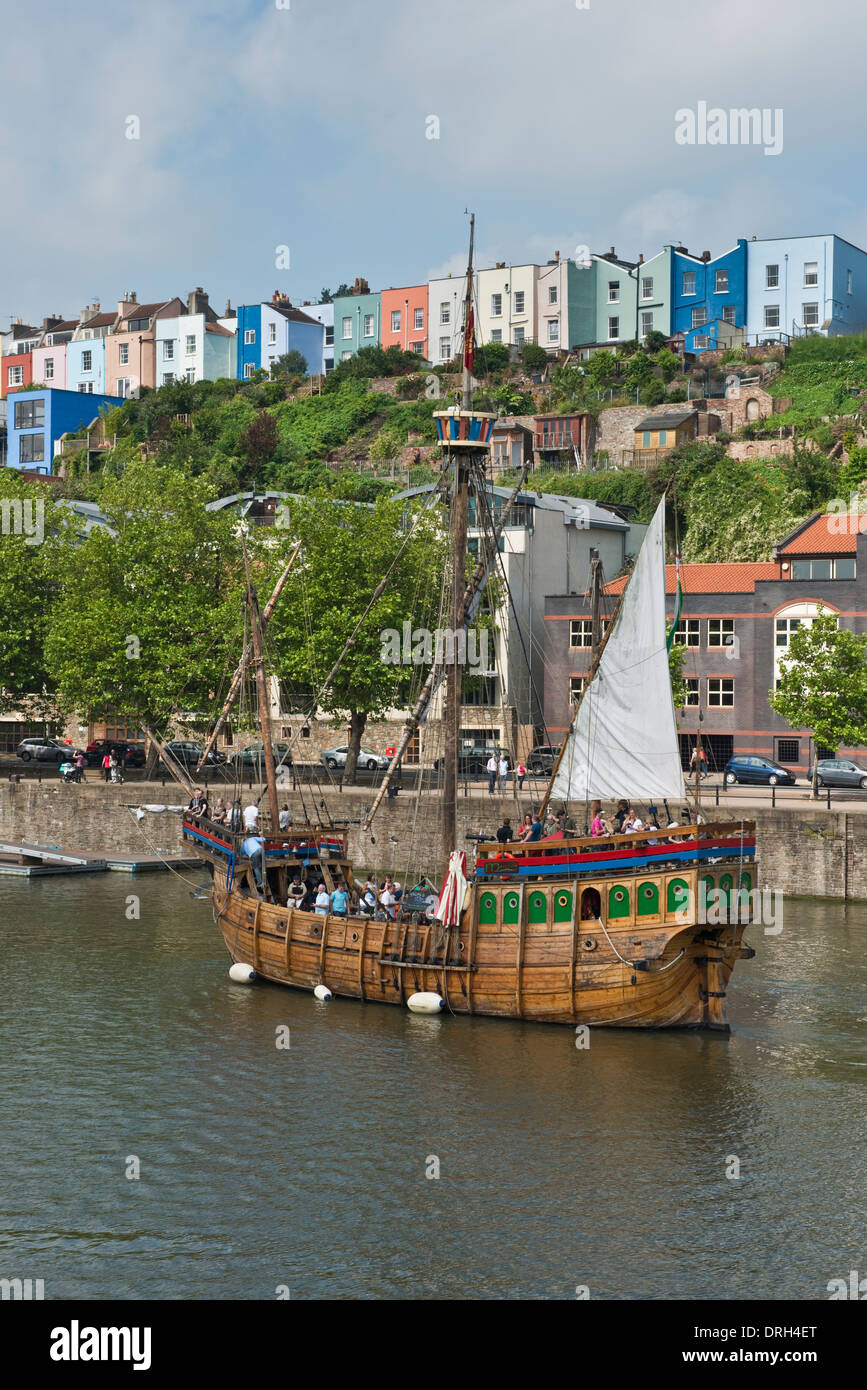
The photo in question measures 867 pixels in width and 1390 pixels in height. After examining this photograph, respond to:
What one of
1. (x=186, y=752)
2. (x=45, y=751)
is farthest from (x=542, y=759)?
(x=45, y=751)

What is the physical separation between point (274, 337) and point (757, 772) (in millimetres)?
83811

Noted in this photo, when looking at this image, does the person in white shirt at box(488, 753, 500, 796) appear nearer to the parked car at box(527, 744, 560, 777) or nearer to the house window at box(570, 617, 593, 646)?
the parked car at box(527, 744, 560, 777)

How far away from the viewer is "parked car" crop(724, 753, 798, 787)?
6070 centimetres

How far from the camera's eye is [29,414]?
400 ft

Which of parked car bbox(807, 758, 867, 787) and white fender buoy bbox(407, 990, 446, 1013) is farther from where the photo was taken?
parked car bbox(807, 758, 867, 787)

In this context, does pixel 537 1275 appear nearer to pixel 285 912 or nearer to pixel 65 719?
pixel 285 912

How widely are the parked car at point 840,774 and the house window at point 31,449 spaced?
80.7 meters

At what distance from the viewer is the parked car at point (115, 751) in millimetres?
74312

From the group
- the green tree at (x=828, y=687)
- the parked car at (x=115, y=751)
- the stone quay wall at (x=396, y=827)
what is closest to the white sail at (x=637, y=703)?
the stone quay wall at (x=396, y=827)

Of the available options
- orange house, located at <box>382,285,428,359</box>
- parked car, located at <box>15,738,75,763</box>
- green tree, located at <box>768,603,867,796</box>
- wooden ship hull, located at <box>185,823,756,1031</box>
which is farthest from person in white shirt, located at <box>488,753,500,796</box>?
orange house, located at <box>382,285,428,359</box>

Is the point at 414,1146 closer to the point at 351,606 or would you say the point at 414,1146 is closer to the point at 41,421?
the point at 351,606

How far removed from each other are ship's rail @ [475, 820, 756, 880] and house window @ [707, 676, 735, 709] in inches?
1407
